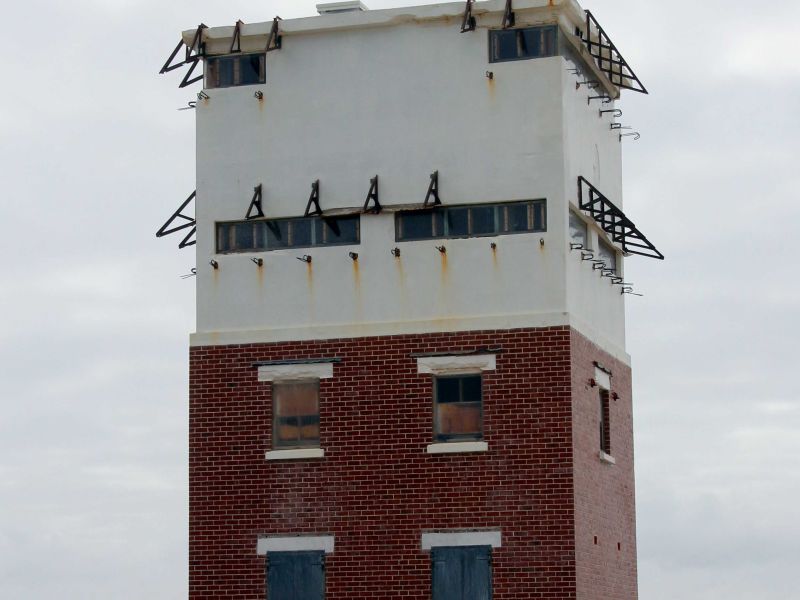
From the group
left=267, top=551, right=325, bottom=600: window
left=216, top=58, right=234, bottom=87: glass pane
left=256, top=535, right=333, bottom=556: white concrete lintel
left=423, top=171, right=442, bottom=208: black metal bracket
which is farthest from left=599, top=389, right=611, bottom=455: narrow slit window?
left=216, top=58, right=234, bottom=87: glass pane

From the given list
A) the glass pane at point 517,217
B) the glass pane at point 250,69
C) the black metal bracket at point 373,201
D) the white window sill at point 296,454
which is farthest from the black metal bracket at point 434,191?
the white window sill at point 296,454

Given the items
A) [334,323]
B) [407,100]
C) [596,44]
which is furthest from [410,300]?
[596,44]

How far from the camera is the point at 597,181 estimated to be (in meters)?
41.7

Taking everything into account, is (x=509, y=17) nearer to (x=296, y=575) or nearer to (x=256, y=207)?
(x=256, y=207)

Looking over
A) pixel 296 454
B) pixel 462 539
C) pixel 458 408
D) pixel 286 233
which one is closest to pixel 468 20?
pixel 286 233

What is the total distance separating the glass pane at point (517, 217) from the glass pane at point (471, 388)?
3067mm

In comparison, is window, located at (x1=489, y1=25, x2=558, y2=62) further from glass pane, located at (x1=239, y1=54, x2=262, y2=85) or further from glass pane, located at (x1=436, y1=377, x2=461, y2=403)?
glass pane, located at (x1=436, y1=377, x2=461, y2=403)

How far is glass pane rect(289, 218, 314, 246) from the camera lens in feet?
130

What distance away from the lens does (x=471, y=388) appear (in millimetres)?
38188

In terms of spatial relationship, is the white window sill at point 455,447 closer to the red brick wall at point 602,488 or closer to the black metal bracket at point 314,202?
the red brick wall at point 602,488

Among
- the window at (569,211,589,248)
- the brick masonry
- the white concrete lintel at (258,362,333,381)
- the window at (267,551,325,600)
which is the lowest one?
the window at (267,551,325,600)

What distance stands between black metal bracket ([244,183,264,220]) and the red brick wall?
7.00m

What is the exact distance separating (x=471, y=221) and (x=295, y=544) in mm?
7313

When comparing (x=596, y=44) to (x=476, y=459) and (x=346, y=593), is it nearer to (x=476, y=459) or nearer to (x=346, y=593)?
(x=476, y=459)
